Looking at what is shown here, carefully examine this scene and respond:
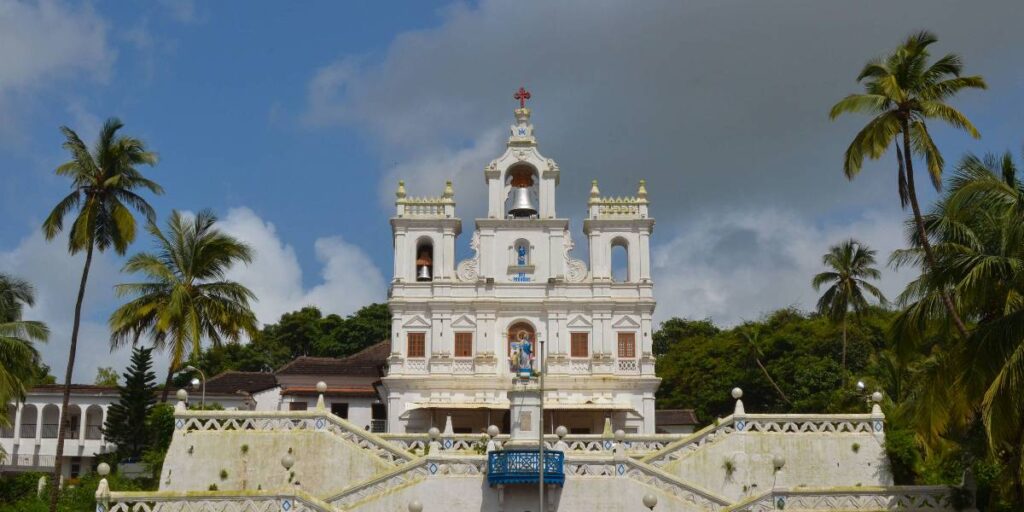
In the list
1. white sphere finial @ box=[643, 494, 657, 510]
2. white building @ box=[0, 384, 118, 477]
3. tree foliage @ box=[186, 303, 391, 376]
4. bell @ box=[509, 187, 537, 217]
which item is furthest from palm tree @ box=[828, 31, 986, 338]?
tree foliage @ box=[186, 303, 391, 376]

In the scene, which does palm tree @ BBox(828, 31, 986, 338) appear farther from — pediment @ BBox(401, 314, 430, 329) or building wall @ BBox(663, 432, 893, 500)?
pediment @ BBox(401, 314, 430, 329)

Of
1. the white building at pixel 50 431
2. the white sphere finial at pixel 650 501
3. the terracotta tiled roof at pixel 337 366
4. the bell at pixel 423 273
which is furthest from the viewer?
the white building at pixel 50 431

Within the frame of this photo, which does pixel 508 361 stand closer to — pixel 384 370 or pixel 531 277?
pixel 531 277

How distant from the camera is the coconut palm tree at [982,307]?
66.0 feet

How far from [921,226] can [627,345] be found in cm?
1899

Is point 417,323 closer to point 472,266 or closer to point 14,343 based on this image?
point 472,266

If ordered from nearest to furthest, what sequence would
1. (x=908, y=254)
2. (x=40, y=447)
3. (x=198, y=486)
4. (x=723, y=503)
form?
(x=723, y=503) → (x=908, y=254) → (x=198, y=486) → (x=40, y=447)

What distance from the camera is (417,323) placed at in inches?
1777

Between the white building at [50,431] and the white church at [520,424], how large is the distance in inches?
532

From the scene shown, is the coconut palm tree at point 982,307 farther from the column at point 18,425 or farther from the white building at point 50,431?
the column at point 18,425

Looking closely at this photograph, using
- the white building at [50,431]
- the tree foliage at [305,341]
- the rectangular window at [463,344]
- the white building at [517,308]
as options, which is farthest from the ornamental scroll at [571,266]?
the tree foliage at [305,341]

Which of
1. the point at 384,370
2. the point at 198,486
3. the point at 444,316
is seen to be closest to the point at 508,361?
the point at 444,316

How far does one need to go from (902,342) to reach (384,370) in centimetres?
2924

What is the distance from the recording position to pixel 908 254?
27.9 meters
